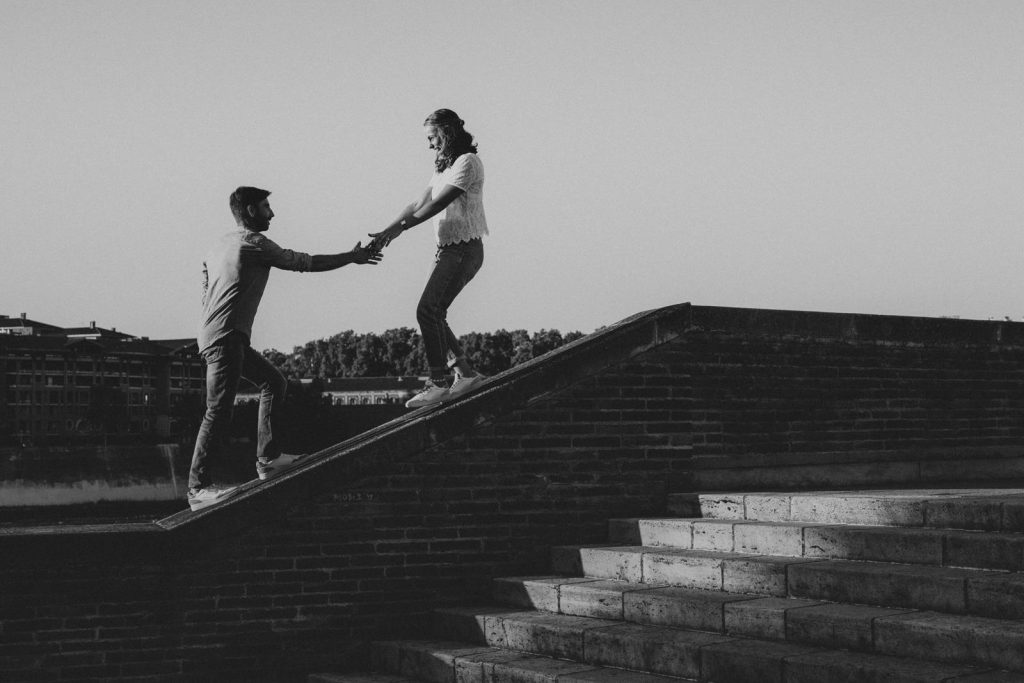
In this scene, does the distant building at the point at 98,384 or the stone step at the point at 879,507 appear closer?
the stone step at the point at 879,507

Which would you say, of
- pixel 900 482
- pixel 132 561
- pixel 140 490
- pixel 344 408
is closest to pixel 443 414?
pixel 132 561

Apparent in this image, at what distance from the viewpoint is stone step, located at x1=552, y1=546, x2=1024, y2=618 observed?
5.01m

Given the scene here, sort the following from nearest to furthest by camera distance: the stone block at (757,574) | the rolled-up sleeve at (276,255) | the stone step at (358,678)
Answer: the stone block at (757,574)
the stone step at (358,678)
the rolled-up sleeve at (276,255)

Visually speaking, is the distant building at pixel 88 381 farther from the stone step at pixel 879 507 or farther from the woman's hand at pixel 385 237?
the stone step at pixel 879 507

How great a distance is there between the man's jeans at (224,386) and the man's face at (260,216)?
0.69 meters

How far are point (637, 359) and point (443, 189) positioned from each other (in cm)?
A: 163

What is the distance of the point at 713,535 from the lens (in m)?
6.56

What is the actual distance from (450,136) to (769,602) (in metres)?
3.60

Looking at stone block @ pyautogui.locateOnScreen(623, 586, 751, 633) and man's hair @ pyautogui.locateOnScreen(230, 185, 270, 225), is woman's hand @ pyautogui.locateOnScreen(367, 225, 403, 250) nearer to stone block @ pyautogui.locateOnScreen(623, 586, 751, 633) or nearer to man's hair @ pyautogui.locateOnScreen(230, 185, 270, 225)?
man's hair @ pyautogui.locateOnScreen(230, 185, 270, 225)

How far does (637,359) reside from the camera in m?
7.62

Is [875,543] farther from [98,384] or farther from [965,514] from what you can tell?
[98,384]

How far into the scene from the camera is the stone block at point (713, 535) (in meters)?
6.47

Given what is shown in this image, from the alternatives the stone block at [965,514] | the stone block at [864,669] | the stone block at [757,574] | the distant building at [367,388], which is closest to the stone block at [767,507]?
the stone block at [757,574]

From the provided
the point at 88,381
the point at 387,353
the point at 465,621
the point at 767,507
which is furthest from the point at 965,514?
the point at 88,381
